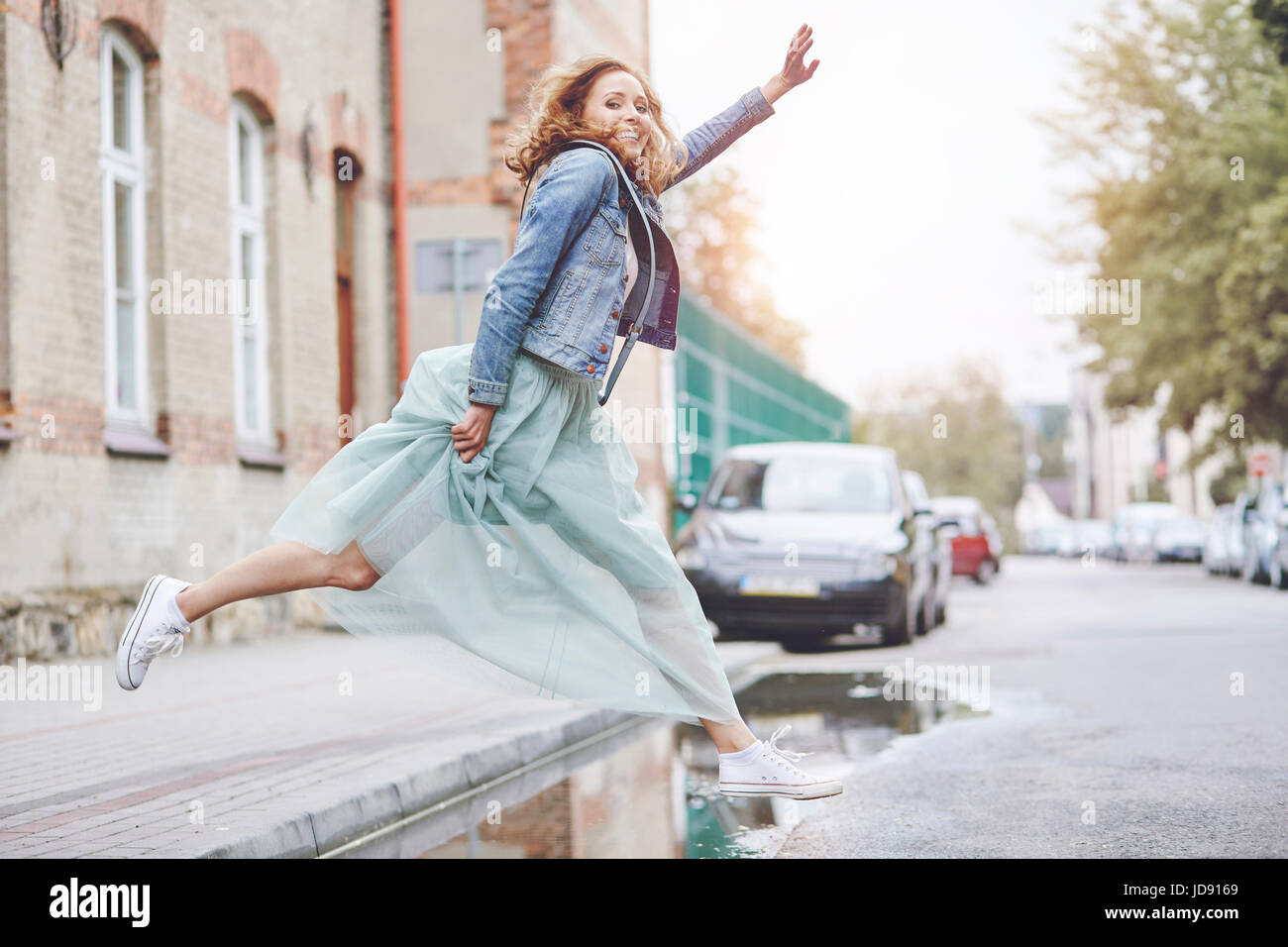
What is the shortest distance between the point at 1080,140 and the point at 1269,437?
266 inches

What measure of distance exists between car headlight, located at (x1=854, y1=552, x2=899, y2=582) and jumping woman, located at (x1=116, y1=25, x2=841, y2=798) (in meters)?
8.24

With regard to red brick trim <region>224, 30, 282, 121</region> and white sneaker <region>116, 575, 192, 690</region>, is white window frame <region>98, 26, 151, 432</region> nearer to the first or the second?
red brick trim <region>224, 30, 282, 121</region>

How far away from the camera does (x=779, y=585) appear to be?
501 inches

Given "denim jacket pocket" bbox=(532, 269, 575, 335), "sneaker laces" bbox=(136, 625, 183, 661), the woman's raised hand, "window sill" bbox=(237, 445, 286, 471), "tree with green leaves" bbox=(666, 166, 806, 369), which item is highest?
"tree with green leaves" bbox=(666, 166, 806, 369)

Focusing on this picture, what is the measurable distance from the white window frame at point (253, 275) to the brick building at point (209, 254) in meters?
0.03

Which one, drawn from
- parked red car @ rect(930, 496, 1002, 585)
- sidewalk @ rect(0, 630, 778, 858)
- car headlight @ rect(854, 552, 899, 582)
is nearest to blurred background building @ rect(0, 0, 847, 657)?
sidewalk @ rect(0, 630, 778, 858)

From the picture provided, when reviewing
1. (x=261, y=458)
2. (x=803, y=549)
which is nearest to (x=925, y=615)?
(x=803, y=549)

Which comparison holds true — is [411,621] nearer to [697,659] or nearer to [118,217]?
[697,659]

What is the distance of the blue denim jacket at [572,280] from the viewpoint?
14.3 ft

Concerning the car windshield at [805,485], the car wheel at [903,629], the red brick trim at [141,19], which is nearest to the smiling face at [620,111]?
the red brick trim at [141,19]

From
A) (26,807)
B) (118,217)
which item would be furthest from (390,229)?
(26,807)

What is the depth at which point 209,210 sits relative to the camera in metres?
13.5

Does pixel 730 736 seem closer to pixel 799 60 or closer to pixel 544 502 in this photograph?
pixel 544 502

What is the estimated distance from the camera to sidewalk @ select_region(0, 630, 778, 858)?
504cm
